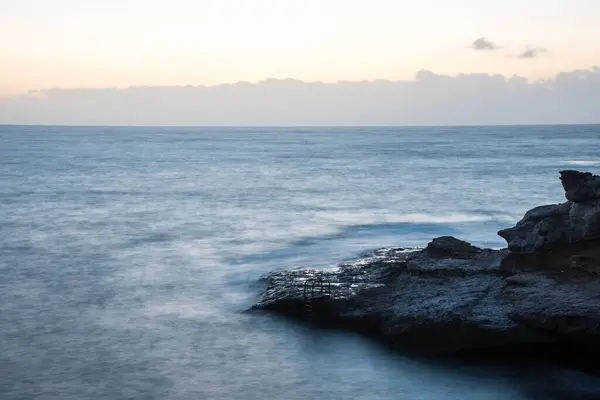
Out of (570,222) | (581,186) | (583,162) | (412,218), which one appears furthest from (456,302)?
(583,162)

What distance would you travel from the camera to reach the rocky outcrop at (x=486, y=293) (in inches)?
957

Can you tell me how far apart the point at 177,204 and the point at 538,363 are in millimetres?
49849

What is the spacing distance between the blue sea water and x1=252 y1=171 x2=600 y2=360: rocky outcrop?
3.39 ft

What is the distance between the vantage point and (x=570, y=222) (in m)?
27.2

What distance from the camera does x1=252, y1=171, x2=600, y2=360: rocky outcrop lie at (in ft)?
79.8

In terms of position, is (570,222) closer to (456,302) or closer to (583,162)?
(456,302)

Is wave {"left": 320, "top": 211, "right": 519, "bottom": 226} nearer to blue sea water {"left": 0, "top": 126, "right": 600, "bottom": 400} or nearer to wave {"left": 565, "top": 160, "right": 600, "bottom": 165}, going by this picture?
blue sea water {"left": 0, "top": 126, "right": 600, "bottom": 400}

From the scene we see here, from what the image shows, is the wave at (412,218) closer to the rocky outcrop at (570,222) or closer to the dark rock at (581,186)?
the rocky outcrop at (570,222)

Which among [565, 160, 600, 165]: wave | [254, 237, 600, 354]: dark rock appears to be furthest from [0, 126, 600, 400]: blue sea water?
[565, 160, 600, 165]: wave

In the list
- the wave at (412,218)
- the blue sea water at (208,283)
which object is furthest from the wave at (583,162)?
the wave at (412,218)

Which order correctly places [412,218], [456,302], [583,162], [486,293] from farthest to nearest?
[583,162] → [412,218] → [486,293] → [456,302]

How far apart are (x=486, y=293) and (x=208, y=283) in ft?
51.9

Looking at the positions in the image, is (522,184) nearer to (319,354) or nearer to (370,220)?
(370,220)

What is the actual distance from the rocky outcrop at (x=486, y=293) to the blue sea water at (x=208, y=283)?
1034 mm
